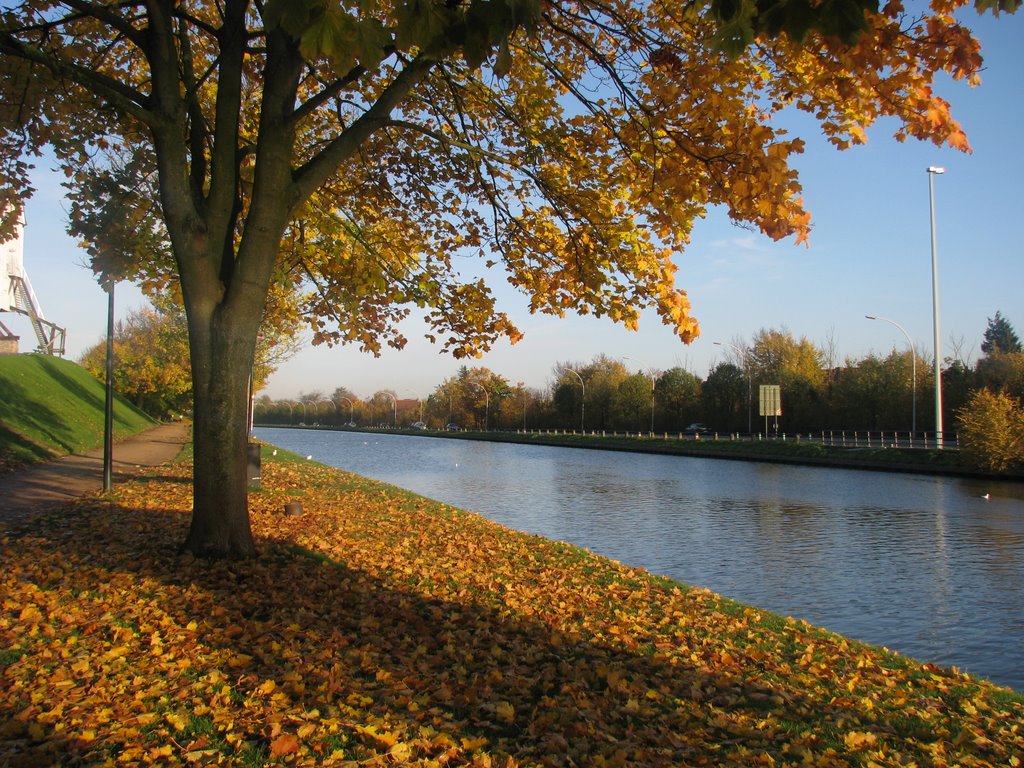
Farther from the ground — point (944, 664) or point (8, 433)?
point (8, 433)

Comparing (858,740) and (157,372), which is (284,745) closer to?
(858,740)

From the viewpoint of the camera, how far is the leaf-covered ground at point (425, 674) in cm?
398

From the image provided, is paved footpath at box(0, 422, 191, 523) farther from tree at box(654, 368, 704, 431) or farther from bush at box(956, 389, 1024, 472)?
tree at box(654, 368, 704, 431)

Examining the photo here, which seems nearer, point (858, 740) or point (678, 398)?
point (858, 740)

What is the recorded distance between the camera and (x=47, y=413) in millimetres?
25922

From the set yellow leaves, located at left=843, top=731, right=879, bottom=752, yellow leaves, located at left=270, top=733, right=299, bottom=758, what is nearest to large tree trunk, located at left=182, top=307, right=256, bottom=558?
yellow leaves, located at left=270, top=733, right=299, bottom=758

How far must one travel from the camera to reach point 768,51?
275 inches

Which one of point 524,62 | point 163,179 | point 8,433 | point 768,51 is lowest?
point 8,433

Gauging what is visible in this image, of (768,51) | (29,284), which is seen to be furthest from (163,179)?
(29,284)

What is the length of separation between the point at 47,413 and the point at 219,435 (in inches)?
885

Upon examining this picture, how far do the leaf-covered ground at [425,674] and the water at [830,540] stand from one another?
8.21 ft

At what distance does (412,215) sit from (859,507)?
52.2ft

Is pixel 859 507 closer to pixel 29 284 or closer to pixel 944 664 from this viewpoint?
pixel 944 664

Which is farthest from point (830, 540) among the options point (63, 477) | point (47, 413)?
point (47, 413)
